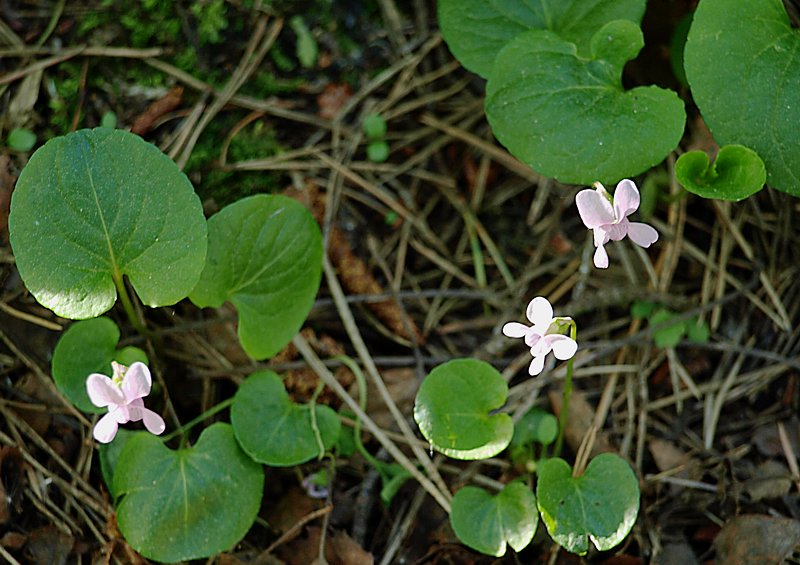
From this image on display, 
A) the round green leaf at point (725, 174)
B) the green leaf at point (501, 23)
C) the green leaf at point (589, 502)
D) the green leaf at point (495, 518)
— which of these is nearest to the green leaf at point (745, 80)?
the round green leaf at point (725, 174)

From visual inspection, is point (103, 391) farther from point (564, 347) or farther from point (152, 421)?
point (564, 347)

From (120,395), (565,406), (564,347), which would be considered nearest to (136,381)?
(120,395)

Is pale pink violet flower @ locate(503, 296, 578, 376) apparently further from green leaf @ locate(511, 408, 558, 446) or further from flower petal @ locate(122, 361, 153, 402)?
flower petal @ locate(122, 361, 153, 402)

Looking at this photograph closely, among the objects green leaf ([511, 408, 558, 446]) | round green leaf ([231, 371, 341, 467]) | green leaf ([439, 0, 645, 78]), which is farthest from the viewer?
green leaf ([439, 0, 645, 78])

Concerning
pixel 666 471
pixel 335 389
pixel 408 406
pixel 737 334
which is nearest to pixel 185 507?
pixel 335 389

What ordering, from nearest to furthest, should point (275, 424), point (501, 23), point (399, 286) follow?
point (275, 424)
point (501, 23)
point (399, 286)

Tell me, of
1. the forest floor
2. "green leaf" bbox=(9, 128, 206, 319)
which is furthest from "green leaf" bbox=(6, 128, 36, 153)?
"green leaf" bbox=(9, 128, 206, 319)

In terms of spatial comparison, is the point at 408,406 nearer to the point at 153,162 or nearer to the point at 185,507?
the point at 185,507
